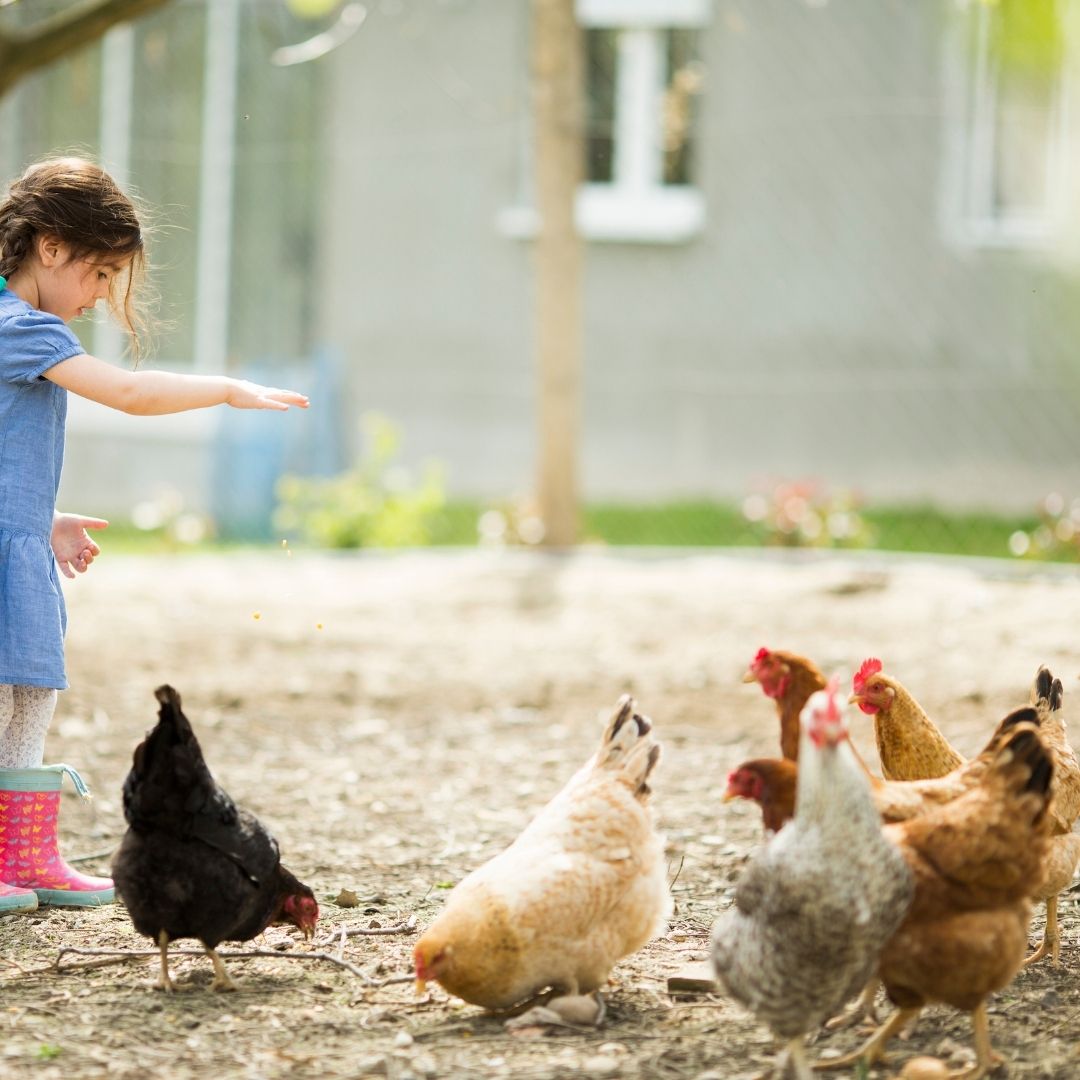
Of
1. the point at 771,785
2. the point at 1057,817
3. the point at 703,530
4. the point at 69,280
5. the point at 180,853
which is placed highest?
the point at 69,280

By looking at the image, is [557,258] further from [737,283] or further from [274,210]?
[274,210]

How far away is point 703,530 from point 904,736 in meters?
6.97

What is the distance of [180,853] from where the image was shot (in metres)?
2.98

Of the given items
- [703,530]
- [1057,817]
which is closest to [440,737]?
[1057,817]

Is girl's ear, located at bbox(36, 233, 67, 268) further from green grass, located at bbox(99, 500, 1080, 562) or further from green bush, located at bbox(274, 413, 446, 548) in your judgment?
green grass, located at bbox(99, 500, 1080, 562)

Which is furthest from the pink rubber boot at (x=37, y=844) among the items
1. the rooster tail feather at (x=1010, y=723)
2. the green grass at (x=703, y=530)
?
the green grass at (x=703, y=530)

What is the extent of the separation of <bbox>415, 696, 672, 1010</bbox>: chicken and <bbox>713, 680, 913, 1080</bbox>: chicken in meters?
0.50

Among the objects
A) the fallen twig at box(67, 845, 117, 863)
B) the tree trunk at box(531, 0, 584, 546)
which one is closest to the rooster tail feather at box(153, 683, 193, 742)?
the fallen twig at box(67, 845, 117, 863)

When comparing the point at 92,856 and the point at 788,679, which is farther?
the point at 92,856

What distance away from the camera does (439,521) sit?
10727 mm

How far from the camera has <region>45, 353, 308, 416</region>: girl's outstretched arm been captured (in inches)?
126

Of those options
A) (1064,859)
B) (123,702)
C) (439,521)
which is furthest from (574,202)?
(1064,859)

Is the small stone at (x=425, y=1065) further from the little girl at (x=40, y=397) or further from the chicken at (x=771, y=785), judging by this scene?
the little girl at (x=40, y=397)

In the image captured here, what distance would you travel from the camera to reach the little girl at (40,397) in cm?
328
